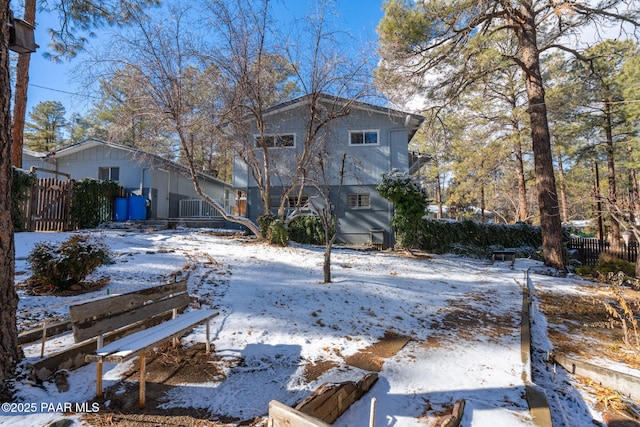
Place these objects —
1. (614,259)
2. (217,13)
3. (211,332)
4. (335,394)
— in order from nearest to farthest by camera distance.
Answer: (335,394) → (211,332) → (217,13) → (614,259)

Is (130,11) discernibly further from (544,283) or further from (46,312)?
(544,283)

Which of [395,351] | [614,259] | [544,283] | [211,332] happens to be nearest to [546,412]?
[395,351]

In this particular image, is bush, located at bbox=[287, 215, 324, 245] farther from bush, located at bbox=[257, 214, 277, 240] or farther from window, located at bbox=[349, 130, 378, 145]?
window, located at bbox=[349, 130, 378, 145]

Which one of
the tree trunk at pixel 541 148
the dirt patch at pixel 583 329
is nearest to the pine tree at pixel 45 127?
the tree trunk at pixel 541 148

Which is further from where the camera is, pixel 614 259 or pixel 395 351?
pixel 614 259

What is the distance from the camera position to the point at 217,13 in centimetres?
898

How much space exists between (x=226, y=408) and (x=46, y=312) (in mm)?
3437

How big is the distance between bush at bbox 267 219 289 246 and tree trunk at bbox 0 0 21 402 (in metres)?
7.86

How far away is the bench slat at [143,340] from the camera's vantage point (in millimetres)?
2339

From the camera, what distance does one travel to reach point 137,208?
50.6 feet

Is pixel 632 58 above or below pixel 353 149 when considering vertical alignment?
above

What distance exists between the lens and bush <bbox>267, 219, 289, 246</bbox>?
10594 mm

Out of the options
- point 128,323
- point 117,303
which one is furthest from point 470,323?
point 117,303

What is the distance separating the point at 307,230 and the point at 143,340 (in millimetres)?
11743
